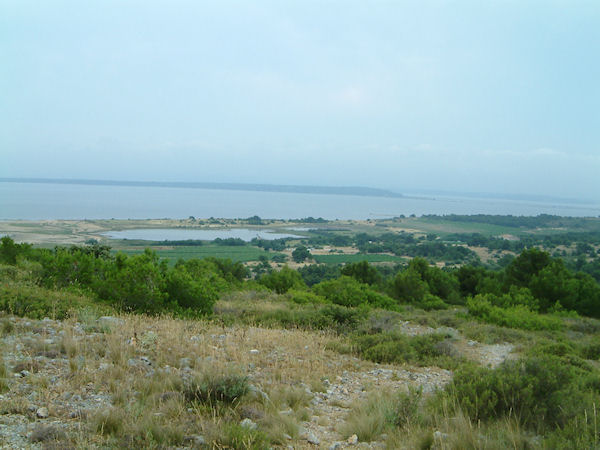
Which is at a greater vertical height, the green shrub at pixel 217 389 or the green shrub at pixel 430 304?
the green shrub at pixel 217 389

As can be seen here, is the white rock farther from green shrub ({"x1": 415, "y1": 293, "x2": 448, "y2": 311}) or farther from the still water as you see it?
the still water

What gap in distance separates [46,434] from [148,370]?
6.26 feet

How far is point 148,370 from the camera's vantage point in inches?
214

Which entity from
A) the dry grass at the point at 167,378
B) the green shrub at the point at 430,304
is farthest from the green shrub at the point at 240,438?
the green shrub at the point at 430,304

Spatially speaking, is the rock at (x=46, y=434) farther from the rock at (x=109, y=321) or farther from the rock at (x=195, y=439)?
the rock at (x=109, y=321)

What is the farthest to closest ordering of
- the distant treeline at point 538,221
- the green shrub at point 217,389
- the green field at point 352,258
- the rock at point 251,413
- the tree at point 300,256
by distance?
1. the distant treeline at point 538,221
2. the tree at point 300,256
3. the green field at point 352,258
4. the green shrub at point 217,389
5. the rock at point 251,413

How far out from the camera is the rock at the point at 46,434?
11.5ft

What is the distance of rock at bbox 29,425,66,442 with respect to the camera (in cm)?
350

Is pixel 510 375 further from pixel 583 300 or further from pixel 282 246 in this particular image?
pixel 282 246

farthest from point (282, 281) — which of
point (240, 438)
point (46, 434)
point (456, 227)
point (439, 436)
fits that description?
point (456, 227)

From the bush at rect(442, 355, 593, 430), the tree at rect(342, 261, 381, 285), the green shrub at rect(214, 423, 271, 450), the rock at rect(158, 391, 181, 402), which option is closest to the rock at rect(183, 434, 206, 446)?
the green shrub at rect(214, 423, 271, 450)

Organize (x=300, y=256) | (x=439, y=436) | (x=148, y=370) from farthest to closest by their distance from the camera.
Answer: (x=300, y=256) → (x=148, y=370) → (x=439, y=436)

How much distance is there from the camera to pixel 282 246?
225 feet

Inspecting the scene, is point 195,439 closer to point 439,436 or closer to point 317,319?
point 439,436
